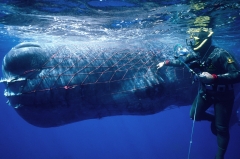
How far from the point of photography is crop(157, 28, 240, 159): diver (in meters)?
4.62

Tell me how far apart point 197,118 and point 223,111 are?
1030 millimetres

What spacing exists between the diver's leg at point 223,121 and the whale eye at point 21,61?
5908 millimetres

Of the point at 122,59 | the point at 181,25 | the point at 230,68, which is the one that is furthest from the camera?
the point at 181,25

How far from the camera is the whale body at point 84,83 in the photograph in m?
4.93

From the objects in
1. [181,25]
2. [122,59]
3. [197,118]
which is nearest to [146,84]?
[122,59]

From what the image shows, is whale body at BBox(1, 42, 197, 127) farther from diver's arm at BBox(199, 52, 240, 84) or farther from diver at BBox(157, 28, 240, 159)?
diver's arm at BBox(199, 52, 240, 84)

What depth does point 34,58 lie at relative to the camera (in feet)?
16.7

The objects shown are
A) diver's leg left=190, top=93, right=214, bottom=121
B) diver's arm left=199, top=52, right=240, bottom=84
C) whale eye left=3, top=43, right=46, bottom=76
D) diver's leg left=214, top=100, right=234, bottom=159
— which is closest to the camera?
diver's arm left=199, top=52, right=240, bottom=84

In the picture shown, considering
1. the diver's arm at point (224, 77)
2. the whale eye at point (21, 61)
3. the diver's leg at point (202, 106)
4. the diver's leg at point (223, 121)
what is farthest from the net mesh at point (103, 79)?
the diver's arm at point (224, 77)

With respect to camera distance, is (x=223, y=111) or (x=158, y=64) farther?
(x=158, y=64)

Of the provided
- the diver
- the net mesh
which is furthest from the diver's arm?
the net mesh

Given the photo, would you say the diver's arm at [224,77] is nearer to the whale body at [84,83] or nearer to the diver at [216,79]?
the diver at [216,79]

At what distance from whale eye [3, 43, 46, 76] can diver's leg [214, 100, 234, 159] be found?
5.91 meters

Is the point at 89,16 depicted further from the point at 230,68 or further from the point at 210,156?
the point at 210,156
